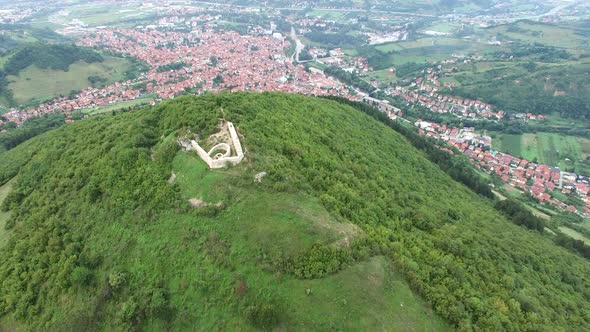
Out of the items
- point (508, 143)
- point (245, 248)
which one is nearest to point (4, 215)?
point (245, 248)

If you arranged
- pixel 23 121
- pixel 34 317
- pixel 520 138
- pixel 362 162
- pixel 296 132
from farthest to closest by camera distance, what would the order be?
pixel 520 138 → pixel 23 121 → pixel 362 162 → pixel 296 132 → pixel 34 317

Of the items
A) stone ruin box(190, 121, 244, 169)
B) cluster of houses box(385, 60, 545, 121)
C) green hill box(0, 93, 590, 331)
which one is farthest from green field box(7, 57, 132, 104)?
cluster of houses box(385, 60, 545, 121)

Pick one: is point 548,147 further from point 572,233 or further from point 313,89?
point 313,89

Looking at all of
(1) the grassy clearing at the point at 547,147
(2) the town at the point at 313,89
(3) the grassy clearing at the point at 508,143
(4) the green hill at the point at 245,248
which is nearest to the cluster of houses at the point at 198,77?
(2) the town at the point at 313,89

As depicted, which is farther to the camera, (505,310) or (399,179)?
(399,179)

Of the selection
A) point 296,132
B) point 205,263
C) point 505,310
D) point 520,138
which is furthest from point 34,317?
point 520,138

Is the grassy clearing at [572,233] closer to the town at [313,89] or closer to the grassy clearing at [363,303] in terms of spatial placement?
the town at [313,89]

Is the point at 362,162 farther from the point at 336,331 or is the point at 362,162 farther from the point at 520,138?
the point at 520,138
